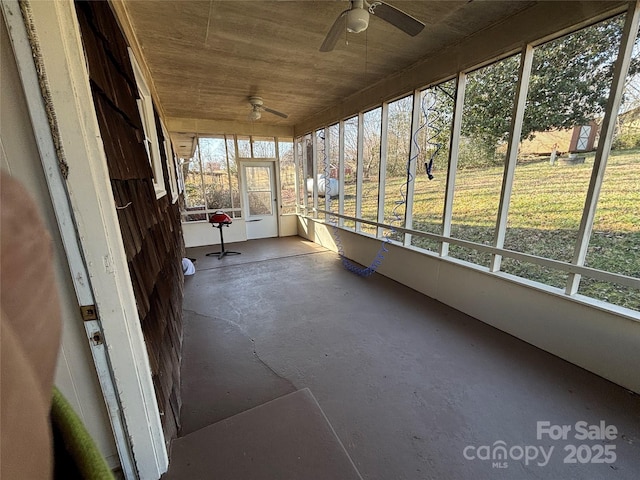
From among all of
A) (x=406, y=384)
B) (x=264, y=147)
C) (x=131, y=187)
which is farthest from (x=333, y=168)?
(x=131, y=187)

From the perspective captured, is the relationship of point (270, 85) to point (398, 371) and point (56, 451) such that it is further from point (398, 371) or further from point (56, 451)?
point (56, 451)

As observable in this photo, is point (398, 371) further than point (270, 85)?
No

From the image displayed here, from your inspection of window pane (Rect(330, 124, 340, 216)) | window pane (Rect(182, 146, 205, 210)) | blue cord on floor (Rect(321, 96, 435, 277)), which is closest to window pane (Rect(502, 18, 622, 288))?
blue cord on floor (Rect(321, 96, 435, 277))

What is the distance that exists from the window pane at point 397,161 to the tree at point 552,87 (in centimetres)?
86

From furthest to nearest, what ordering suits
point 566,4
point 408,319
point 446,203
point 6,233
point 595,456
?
point 446,203 → point 408,319 → point 566,4 → point 595,456 → point 6,233

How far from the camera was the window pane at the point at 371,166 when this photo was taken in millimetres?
4223

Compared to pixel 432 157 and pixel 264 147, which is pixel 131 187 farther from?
pixel 264 147

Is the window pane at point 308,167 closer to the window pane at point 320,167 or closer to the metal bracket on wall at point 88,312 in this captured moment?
the window pane at point 320,167

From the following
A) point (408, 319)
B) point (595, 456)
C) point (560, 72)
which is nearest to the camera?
point (595, 456)

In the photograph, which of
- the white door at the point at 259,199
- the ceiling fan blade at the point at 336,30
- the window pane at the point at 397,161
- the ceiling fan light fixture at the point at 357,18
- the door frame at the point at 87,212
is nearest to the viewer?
the door frame at the point at 87,212

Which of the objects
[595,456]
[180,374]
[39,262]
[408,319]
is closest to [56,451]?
[39,262]

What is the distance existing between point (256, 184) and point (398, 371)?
5.70 m

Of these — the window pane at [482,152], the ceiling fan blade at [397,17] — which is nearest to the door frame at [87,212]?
the ceiling fan blade at [397,17]

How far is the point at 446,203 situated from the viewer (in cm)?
313
